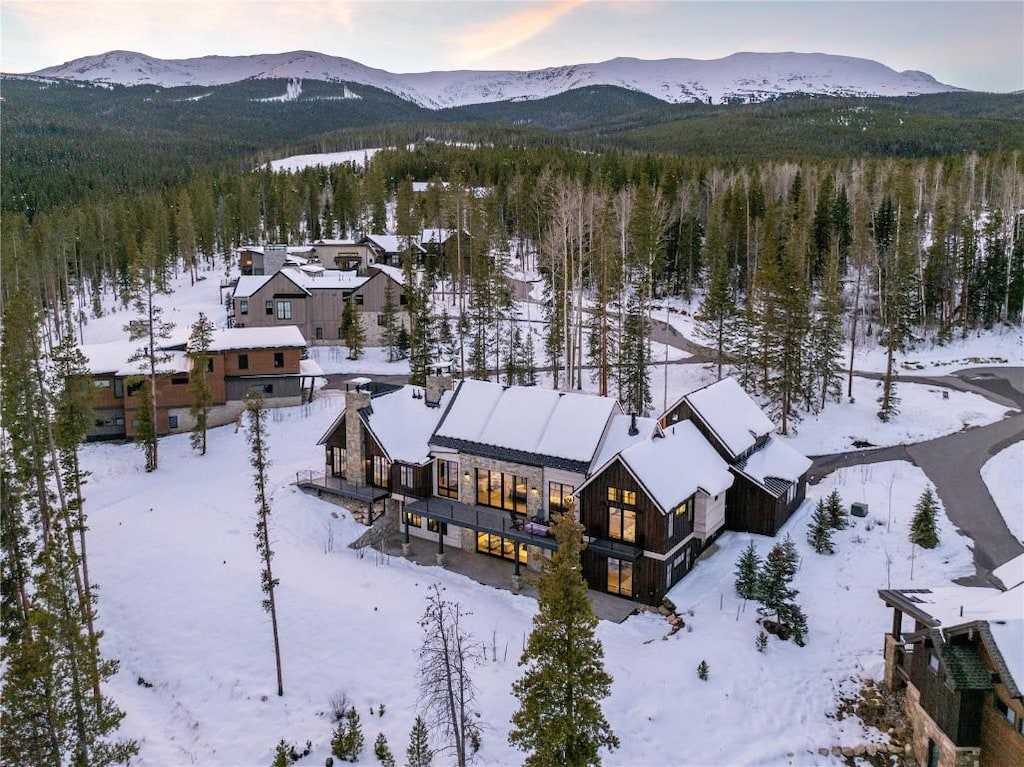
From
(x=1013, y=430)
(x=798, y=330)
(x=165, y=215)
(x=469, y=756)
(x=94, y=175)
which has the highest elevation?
(x=94, y=175)

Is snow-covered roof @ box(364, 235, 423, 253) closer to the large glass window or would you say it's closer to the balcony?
the balcony

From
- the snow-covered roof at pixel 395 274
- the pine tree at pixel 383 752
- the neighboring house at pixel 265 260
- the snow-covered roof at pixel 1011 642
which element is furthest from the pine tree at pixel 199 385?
the snow-covered roof at pixel 1011 642

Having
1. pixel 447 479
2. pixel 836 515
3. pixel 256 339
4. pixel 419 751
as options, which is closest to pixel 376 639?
pixel 419 751

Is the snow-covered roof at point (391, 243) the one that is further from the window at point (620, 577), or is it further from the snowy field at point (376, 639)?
the window at point (620, 577)

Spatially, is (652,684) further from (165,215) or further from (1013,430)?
(165,215)

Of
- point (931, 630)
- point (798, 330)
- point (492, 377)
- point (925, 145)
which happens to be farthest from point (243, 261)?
point (925, 145)
